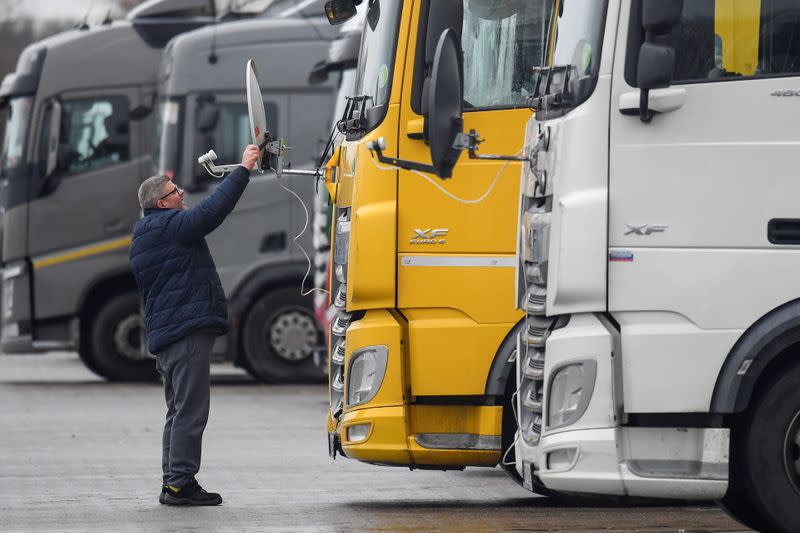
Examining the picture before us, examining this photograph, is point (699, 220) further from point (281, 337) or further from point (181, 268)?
point (281, 337)

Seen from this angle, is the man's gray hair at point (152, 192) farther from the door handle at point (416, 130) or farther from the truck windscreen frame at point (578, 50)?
the truck windscreen frame at point (578, 50)

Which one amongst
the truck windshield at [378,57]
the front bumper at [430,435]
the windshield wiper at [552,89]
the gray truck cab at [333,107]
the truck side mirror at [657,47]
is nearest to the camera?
the truck side mirror at [657,47]

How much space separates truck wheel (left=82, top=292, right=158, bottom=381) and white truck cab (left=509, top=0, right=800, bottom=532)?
1238cm

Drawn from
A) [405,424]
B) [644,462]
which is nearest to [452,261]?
[405,424]

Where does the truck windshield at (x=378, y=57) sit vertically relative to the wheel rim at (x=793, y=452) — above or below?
above

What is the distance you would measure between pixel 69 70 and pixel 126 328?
283 centimetres

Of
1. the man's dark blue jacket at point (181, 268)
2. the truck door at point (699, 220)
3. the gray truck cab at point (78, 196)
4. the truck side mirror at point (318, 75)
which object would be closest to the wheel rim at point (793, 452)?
the truck door at point (699, 220)

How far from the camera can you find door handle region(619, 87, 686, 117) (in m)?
7.37

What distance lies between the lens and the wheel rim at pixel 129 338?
19422 mm

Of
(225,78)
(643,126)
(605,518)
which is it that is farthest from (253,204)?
(643,126)

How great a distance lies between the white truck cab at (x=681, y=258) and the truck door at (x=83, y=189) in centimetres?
1227

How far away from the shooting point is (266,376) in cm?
1873

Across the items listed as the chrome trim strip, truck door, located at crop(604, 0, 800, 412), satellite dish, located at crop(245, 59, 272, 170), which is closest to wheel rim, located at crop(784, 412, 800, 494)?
truck door, located at crop(604, 0, 800, 412)

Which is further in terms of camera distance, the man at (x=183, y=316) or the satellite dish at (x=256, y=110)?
the man at (x=183, y=316)
